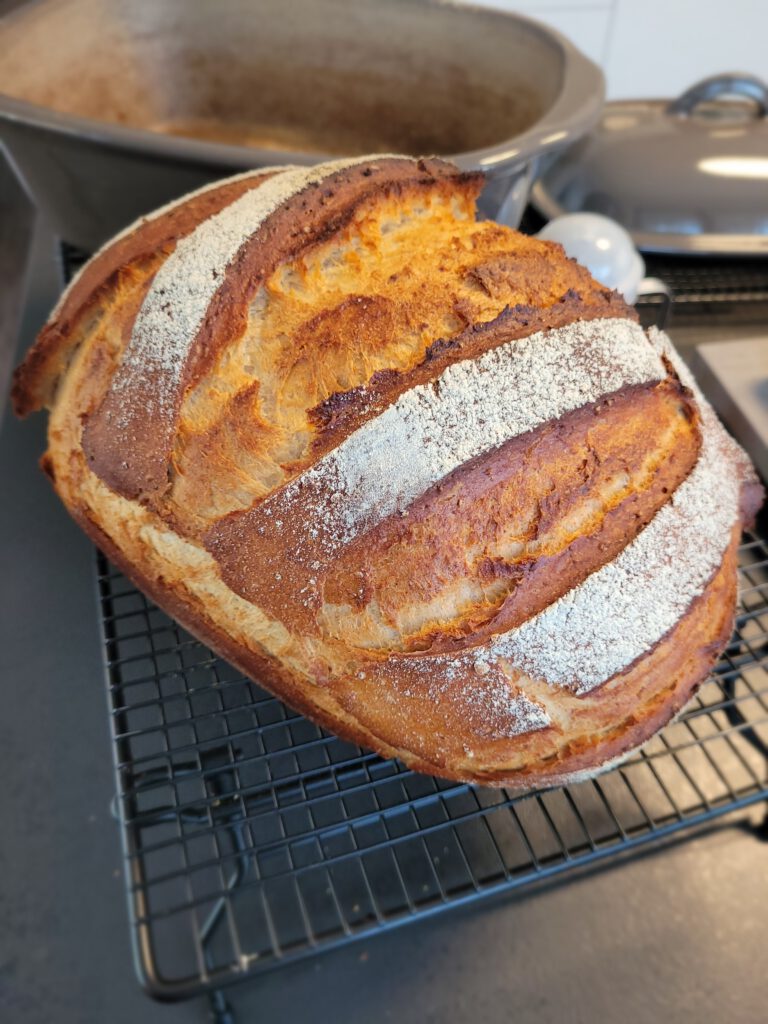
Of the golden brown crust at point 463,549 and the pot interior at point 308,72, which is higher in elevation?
the pot interior at point 308,72

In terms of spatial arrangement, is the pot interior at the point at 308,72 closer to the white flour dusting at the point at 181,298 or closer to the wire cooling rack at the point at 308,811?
the white flour dusting at the point at 181,298

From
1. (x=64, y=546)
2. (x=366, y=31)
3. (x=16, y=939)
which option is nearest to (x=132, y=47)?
(x=366, y=31)

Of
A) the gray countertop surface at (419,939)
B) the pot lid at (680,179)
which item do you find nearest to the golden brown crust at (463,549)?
the gray countertop surface at (419,939)

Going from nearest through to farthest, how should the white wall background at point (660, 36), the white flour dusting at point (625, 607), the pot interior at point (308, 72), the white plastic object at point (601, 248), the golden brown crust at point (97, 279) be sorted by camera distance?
1. the white flour dusting at point (625, 607)
2. the golden brown crust at point (97, 279)
3. the white plastic object at point (601, 248)
4. the pot interior at point (308, 72)
5. the white wall background at point (660, 36)

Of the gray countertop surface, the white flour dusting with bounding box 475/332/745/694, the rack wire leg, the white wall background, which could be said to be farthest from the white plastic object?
the white wall background

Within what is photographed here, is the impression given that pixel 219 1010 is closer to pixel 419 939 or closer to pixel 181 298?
pixel 419 939

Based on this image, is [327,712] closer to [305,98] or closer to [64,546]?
[64,546]

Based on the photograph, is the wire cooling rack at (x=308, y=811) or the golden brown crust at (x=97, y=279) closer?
the wire cooling rack at (x=308, y=811)
